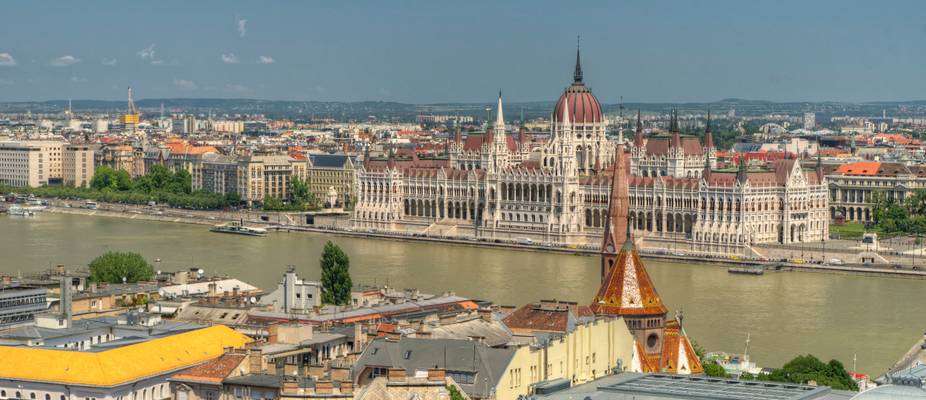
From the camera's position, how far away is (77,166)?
88.9 meters

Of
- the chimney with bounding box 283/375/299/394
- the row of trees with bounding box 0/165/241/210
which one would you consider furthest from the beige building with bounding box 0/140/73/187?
the chimney with bounding box 283/375/299/394

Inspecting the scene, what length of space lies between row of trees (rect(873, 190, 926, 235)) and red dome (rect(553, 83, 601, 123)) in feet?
31.4

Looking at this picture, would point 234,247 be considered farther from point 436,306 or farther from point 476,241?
point 436,306

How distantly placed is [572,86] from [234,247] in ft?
51.1

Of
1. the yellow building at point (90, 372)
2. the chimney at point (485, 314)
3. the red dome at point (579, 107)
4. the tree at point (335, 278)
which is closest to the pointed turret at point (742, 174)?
the red dome at point (579, 107)

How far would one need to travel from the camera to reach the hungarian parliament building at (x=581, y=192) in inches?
2153

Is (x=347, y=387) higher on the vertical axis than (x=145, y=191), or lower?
higher

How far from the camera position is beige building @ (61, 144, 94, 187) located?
8869 cm

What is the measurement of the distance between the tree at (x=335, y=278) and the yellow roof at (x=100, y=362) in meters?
8.87

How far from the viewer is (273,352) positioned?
19719 millimetres

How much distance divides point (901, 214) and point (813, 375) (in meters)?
38.7

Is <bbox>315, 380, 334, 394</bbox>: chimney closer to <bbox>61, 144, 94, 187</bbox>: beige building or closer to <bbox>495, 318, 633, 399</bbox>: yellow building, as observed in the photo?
<bbox>495, 318, 633, 399</bbox>: yellow building

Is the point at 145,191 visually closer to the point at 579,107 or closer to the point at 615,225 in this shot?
the point at 579,107

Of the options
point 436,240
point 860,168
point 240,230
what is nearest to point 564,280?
point 436,240
